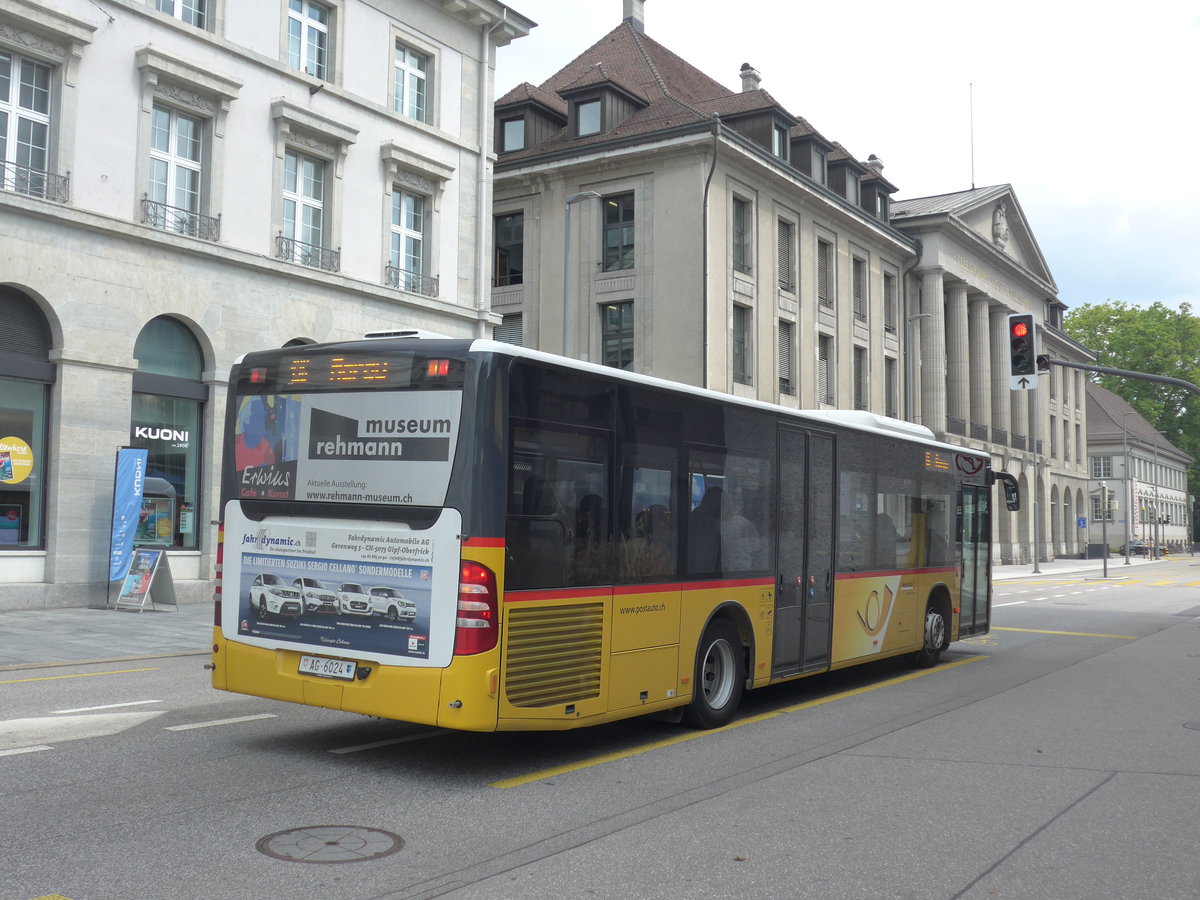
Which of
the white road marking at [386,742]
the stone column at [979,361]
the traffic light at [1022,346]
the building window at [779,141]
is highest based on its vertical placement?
the building window at [779,141]

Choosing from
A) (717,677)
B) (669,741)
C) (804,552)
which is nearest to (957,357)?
(804,552)

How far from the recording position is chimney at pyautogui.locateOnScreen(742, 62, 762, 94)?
156 ft

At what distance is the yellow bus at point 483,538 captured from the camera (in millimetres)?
7281

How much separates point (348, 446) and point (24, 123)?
48.3ft

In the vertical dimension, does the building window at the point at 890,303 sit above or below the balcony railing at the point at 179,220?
above

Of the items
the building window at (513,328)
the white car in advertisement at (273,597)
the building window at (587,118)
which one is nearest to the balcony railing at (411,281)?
the building window at (513,328)

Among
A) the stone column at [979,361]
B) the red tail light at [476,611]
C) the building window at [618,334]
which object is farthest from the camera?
the stone column at [979,361]

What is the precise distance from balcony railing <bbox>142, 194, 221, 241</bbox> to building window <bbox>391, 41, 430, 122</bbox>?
601 cm

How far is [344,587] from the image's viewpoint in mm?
7672

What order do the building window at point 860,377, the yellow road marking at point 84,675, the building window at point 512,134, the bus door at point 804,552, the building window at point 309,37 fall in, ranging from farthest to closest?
the building window at point 860,377 < the building window at point 512,134 < the building window at point 309,37 < the yellow road marking at point 84,675 < the bus door at point 804,552

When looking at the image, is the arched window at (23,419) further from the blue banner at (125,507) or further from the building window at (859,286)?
the building window at (859,286)

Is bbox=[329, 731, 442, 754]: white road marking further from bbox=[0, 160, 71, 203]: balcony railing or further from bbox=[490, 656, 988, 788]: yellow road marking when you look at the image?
bbox=[0, 160, 71, 203]: balcony railing

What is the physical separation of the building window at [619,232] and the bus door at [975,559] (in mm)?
24158

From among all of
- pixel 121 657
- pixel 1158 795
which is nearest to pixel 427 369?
pixel 1158 795
